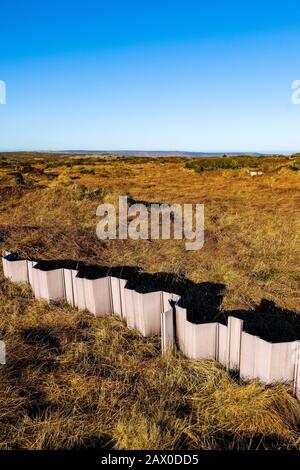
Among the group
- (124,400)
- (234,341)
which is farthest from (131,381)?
(234,341)

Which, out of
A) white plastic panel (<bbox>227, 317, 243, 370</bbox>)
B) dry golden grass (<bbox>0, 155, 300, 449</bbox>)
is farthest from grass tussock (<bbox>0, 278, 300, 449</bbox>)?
white plastic panel (<bbox>227, 317, 243, 370</bbox>)

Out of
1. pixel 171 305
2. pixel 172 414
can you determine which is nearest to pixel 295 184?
pixel 171 305

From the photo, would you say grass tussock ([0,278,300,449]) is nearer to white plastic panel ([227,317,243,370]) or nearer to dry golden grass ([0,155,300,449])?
dry golden grass ([0,155,300,449])

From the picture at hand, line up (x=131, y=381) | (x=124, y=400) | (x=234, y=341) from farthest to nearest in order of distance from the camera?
(x=234, y=341) < (x=131, y=381) < (x=124, y=400)

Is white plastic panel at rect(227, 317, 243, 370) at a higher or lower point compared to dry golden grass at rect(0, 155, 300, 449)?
higher

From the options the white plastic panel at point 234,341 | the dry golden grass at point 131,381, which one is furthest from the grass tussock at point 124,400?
the white plastic panel at point 234,341

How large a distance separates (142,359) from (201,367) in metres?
0.54

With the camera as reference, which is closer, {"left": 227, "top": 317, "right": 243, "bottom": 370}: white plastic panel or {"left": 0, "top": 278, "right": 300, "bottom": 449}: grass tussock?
{"left": 0, "top": 278, "right": 300, "bottom": 449}: grass tussock

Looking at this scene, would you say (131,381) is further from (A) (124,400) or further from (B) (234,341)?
(B) (234,341)

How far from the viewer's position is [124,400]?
2.77 m

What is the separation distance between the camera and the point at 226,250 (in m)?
6.74

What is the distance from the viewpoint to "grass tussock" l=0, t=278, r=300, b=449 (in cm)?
243

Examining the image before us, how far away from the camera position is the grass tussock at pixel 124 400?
7.97 ft

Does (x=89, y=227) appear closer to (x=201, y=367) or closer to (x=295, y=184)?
(x=201, y=367)
